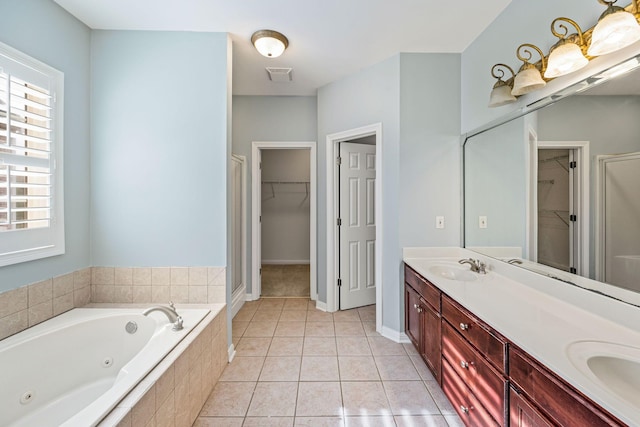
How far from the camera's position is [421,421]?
164cm

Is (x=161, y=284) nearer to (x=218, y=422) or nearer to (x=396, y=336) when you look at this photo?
(x=218, y=422)

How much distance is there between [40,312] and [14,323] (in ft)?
0.50

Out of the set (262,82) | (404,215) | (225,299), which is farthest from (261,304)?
(262,82)

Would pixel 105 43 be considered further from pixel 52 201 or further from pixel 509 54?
pixel 509 54

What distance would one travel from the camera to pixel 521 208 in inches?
71.8

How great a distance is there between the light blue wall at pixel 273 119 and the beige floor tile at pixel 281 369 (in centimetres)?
181

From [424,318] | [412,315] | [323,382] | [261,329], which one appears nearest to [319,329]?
[261,329]

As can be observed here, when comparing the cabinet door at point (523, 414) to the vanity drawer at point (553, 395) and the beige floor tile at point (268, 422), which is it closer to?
the vanity drawer at point (553, 395)

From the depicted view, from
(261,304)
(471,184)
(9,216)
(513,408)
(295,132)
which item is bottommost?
(261,304)

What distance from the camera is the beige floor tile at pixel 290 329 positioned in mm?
2691

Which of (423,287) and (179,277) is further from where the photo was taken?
(179,277)

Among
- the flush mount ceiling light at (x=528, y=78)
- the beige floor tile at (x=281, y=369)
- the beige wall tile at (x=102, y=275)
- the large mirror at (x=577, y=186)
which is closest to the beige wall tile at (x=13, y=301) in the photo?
the beige wall tile at (x=102, y=275)

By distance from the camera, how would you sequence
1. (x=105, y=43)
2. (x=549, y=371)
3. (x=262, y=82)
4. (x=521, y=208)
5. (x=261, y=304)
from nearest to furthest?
1. (x=549, y=371)
2. (x=521, y=208)
3. (x=105, y=43)
4. (x=262, y=82)
5. (x=261, y=304)

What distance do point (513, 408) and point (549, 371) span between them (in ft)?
0.99
